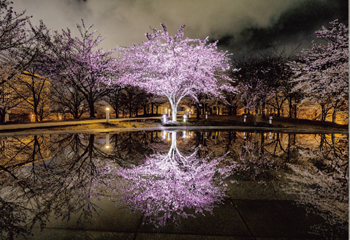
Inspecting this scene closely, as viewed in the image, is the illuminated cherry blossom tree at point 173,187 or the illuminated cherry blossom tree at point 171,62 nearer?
the illuminated cherry blossom tree at point 173,187

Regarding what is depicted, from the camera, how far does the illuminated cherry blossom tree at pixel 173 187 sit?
2988 mm

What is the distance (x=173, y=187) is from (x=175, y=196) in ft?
1.43

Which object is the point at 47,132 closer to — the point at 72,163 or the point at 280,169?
the point at 72,163

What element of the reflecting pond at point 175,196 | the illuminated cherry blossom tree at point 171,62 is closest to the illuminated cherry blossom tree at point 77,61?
the illuminated cherry blossom tree at point 171,62

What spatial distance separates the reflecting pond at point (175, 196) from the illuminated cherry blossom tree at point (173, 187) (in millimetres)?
19

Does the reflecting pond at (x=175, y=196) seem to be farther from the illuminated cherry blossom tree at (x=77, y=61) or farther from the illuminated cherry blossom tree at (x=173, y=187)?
the illuminated cherry blossom tree at (x=77, y=61)

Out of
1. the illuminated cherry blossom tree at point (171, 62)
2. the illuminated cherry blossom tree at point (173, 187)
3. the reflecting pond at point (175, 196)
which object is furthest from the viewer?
the illuminated cherry blossom tree at point (171, 62)

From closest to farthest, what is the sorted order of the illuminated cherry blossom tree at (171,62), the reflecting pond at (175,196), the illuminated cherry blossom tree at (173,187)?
the reflecting pond at (175,196) → the illuminated cherry blossom tree at (173,187) → the illuminated cherry blossom tree at (171,62)

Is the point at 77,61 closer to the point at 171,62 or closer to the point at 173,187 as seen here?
the point at 171,62

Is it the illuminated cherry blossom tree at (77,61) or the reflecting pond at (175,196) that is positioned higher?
the illuminated cherry blossom tree at (77,61)

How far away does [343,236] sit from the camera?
2350mm

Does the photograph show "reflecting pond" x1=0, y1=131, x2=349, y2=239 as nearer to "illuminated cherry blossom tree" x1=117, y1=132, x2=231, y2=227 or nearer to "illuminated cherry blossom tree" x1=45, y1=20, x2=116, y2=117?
"illuminated cherry blossom tree" x1=117, y1=132, x2=231, y2=227

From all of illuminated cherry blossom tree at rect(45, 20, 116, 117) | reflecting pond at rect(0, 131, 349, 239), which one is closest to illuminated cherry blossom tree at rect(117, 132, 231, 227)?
reflecting pond at rect(0, 131, 349, 239)

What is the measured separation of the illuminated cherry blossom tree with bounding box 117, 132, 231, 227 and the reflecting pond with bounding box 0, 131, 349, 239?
2cm
